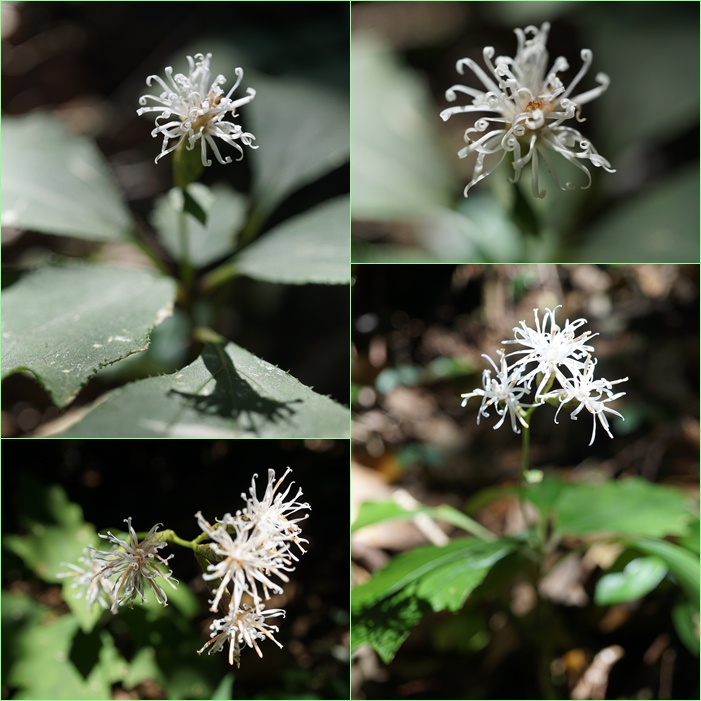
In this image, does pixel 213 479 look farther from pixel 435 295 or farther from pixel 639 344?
pixel 639 344

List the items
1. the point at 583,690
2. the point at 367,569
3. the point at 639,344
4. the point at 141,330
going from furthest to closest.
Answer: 1. the point at 639,344
2. the point at 367,569
3. the point at 583,690
4. the point at 141,330

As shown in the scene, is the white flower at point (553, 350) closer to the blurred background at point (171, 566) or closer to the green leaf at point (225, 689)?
the blurred background at point (171, 566)

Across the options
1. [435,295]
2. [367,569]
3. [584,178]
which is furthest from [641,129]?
[367,569]

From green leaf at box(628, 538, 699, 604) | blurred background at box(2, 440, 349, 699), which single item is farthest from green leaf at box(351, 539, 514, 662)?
green leaf at box(628, 538, 699, 604)

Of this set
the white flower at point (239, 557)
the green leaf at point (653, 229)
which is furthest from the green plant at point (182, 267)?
the green leaf at point (653, 229)

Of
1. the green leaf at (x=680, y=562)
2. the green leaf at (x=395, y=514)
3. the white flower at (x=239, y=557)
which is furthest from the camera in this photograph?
the green leaf at (x=395, y=514)

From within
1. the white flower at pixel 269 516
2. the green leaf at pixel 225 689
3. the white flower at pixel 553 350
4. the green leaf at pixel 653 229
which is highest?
the green leaf at pixel 653 229

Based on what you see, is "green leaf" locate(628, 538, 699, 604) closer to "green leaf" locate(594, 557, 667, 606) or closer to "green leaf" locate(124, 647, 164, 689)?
"green leaf" locate(594, 557, 667, 606)

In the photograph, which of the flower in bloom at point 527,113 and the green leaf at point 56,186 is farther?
the green leaf at point 56,186
